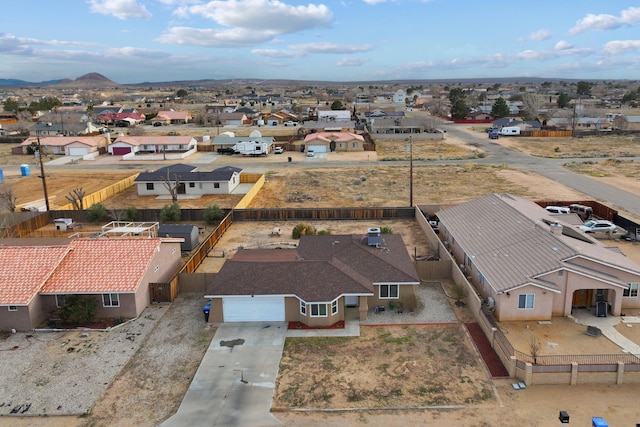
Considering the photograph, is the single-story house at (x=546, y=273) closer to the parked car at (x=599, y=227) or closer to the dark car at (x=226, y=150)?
the parked car at (x=599, y=227)

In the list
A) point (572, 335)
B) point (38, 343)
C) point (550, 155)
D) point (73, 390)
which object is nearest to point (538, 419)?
point (572, 335)

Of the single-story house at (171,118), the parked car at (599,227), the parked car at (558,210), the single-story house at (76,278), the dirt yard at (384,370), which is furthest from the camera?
the single-story house at (171,118)

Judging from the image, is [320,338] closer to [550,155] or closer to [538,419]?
[538,419]

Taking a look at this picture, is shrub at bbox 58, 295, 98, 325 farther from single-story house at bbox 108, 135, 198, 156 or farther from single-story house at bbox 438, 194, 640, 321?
single-story house at bbox 108, 135, 198, 156

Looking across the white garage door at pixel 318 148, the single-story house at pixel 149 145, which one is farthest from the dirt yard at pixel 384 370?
the single-story house at pixel 149 145

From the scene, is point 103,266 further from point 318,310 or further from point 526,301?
point 526,301

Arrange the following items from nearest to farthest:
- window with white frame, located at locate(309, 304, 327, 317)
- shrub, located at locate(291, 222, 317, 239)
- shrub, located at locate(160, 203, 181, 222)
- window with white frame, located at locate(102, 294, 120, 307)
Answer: window with white frame, located at locate(309, 304, 327, 317) → window with white frame, located at locate(102, 294, 120, 307) → shrub, located at locate(291, 222, 317, 239) → shrub, located at locate(160, 203, 181, 222)

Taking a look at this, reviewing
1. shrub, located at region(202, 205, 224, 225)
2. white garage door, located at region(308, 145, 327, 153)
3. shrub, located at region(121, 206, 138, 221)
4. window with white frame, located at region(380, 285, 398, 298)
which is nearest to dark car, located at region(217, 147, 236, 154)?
white garage door, located at region(308, 145, 327, 153)
